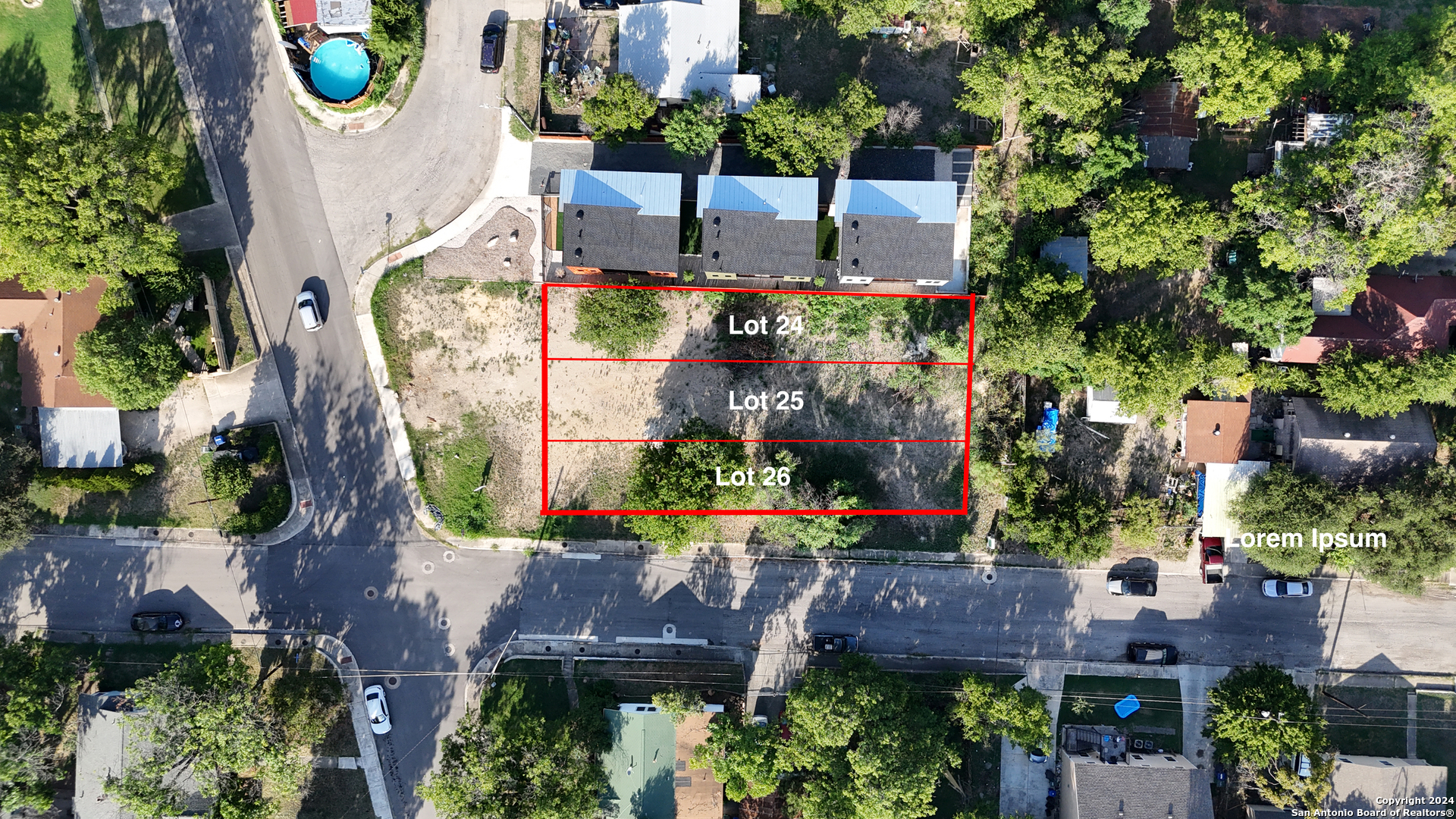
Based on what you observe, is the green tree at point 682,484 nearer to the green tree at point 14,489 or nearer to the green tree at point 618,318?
the green tree at point 618,318

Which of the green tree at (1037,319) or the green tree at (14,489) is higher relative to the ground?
Answer: the green tree at (1037,319)

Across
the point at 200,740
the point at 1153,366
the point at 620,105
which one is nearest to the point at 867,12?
the point at 620,105

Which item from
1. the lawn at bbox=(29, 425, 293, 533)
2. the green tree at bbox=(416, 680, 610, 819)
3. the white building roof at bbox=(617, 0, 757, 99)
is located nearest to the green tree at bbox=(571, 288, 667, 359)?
the white building roof at bbox=(617, 0, 757, 99)

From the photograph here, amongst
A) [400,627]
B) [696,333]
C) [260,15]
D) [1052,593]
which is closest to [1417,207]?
[1052,593]

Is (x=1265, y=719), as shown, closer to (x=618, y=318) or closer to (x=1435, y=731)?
(x=1435, y=731)

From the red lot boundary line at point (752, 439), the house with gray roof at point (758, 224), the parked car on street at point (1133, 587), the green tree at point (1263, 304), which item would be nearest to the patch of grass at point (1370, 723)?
the parked car on street at point (1133, 587)

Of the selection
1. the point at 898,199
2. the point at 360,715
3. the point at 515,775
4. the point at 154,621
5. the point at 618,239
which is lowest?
the point at 360,715

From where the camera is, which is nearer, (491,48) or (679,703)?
(679,703)
